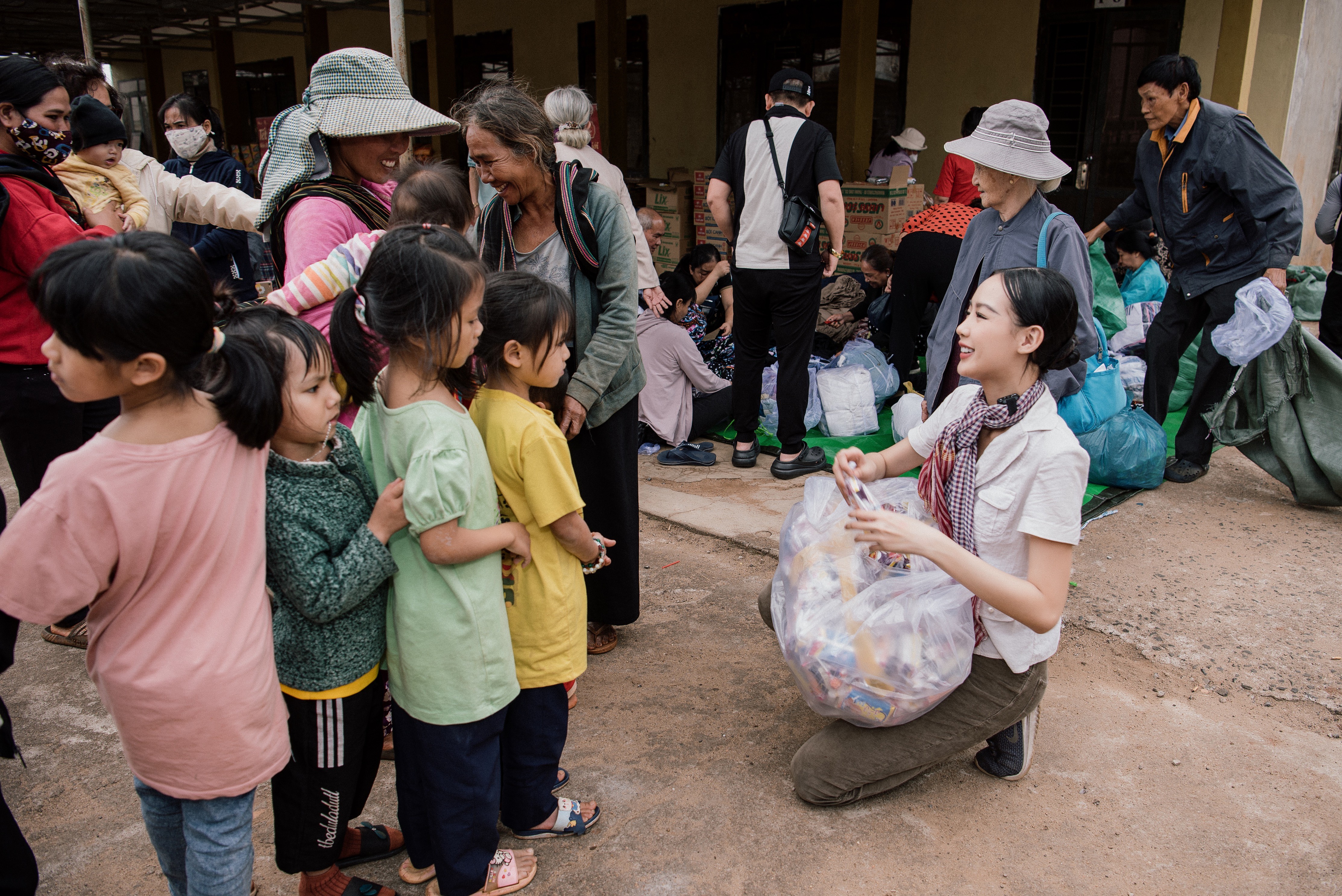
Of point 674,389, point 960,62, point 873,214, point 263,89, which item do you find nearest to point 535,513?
point 674,389

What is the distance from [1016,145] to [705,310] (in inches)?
120

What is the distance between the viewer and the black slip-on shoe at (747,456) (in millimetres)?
4805

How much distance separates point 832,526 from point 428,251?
1204 millimetres

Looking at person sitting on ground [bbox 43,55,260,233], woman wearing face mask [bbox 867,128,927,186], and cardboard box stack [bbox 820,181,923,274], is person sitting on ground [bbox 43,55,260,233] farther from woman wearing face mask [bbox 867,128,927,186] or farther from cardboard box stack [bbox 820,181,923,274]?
woman wearing face mask [bbox 867,128,927,186]

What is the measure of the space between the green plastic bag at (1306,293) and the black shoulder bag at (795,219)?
206 inches

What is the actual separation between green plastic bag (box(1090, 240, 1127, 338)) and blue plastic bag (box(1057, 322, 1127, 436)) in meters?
1.46

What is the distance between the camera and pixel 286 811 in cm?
173

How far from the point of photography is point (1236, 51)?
6855mm

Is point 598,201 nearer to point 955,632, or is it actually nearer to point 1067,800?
point 955,632

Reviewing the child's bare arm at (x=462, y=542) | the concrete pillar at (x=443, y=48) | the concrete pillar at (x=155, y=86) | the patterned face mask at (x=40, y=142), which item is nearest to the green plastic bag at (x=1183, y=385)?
the child's bare arm at (x=462, y=542)

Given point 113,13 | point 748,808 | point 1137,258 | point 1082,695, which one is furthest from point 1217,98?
point 113,13

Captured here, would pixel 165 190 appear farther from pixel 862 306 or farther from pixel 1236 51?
pixel 1236 51

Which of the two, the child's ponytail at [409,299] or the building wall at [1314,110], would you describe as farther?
the building wall at [1314,110]

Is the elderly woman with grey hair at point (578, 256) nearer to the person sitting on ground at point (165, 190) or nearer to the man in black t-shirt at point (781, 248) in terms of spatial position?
the person sitting on ground at point (165, 190)
